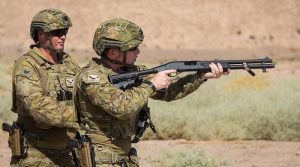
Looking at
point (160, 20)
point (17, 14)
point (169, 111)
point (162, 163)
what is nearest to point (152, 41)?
point (160, 20)

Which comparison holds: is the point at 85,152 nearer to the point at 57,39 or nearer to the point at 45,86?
the point at 45,86

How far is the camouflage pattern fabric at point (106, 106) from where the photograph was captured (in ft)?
16.5

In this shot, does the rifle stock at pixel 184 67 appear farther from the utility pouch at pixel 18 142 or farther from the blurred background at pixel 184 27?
the blurred background at pixel 184 27

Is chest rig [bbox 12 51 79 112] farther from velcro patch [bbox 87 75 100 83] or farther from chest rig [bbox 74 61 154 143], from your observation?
velcro patch [bbox 87 75 100 83]

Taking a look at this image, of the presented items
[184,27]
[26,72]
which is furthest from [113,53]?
[184,27]

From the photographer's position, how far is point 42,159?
5984 mm

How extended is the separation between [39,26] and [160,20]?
4698 centimetres

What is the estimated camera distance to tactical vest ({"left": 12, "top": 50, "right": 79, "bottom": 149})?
Result: 19.5ft

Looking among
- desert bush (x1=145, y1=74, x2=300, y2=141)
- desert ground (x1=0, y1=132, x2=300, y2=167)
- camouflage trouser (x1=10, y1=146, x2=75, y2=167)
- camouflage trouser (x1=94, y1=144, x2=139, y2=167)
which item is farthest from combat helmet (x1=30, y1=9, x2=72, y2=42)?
desert bush (x1=145, y1=74, x2=300, y2=141)

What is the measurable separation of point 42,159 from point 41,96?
0.58 metres

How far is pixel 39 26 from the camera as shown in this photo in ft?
20.1

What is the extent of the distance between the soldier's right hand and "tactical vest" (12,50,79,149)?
0.92 metres

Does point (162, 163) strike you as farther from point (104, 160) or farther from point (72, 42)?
point (72, 42)

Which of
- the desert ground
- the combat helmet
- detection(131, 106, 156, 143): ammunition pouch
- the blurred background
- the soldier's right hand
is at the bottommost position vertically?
the desert ground
